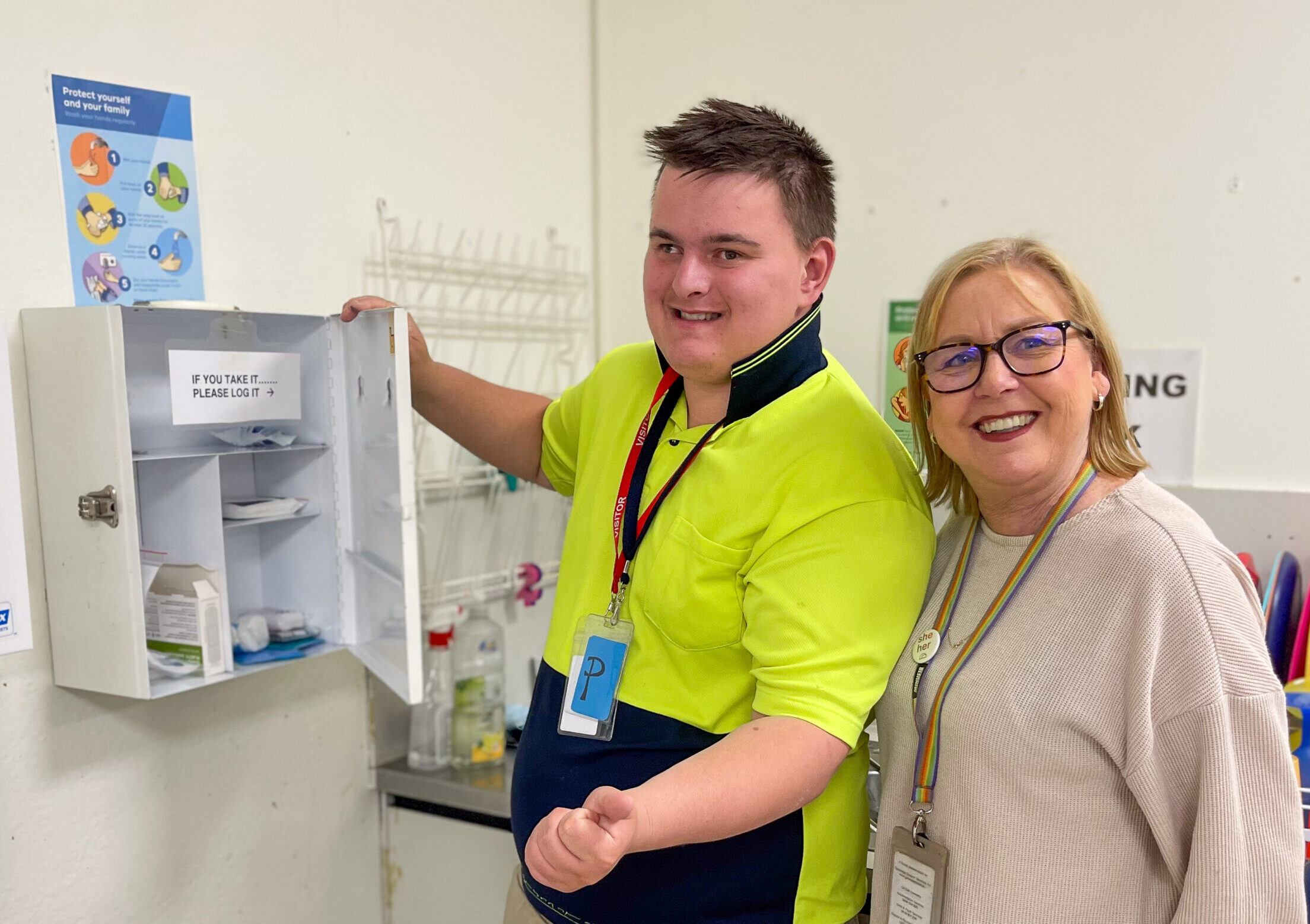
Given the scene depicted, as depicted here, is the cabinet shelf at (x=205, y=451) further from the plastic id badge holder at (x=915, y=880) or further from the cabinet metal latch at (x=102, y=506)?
the plastic id badge holder at (x=915, y=880)

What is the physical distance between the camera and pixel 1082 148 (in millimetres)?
2188

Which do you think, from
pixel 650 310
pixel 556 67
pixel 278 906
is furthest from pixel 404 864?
pixel 556 67

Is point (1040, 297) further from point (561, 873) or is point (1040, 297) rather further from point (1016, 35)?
point (1016, 35)

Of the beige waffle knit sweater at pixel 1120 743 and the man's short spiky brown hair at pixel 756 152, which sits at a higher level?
the man's short spiky brown hair at pixel 756 152

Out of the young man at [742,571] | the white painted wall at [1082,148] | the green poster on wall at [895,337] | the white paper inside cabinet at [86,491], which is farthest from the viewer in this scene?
the green poster on wall at [895,337]

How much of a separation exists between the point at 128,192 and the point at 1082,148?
1825 mm

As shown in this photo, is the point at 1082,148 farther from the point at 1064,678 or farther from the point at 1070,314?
the point at 1064,678

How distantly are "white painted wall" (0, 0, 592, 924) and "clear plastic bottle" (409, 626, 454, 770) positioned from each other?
110mm

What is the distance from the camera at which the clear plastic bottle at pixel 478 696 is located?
2.07m

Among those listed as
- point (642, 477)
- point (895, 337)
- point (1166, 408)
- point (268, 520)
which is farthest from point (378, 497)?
point (1166, 408)

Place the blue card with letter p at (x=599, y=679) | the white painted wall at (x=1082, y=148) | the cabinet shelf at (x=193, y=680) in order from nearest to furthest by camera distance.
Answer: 1. the blue card with letter p at (x=599, y=679)
2. the cabinet shelf at (x=193, y=680)
3. the white painted wall at (x=1082, y=148)

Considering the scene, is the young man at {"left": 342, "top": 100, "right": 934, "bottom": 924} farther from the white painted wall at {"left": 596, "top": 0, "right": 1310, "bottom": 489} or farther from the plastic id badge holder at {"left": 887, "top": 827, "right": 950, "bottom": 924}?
the white painted wall at {"left": 596, "top": 0, "right": 1310, "bottom": 489}

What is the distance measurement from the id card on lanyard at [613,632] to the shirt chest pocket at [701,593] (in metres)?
0.07

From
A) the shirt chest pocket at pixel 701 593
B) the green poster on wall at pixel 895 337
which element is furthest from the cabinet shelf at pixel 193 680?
the green poster on wall at pixel 895 337
